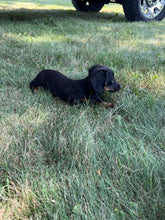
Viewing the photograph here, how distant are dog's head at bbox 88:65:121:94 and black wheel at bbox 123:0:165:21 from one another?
4.64m

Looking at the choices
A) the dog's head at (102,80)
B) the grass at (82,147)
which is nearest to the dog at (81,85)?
the dog's head at (102,80)

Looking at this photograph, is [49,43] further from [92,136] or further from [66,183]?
[66,183]

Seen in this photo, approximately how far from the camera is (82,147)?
5.65ft

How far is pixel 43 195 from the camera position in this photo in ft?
4.31

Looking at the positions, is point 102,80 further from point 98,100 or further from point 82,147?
point 82,147

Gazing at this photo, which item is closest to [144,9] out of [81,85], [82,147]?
[81,85]

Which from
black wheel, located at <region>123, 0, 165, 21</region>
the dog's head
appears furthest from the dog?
black wheel, located at <region>123, 0, 165, 21</region>

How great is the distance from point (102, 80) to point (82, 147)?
1068mm

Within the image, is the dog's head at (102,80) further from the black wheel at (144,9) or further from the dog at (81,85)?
the black wheel at (144,9)

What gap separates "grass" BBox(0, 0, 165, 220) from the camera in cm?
130

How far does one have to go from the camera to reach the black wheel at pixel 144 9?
21.0ft

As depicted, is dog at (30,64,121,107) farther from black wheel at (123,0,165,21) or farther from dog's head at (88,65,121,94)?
black wheel at (123,0,165,21)

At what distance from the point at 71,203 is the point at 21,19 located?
638cm

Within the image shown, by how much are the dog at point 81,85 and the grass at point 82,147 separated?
136 mm
